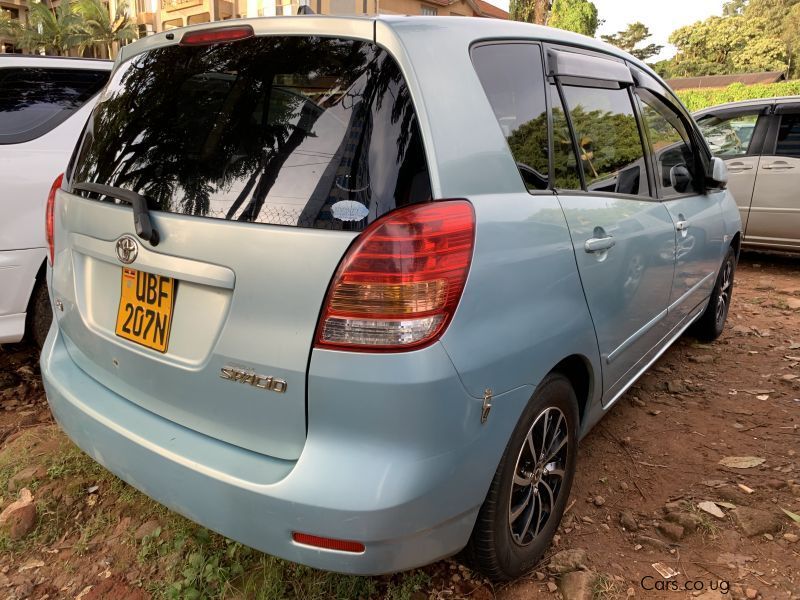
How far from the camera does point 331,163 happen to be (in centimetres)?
147

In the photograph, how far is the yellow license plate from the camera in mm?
1647

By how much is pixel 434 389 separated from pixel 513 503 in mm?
704

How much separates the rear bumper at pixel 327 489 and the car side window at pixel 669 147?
1896mm

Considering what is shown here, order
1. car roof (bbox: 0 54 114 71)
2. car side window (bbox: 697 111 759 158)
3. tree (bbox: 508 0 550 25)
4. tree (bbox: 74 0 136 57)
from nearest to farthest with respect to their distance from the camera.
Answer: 1. car roof (bbox: 0 54 114 71)
2. car side window (bbox: 697 111 759 158)
3. tree (bbox: 508 0 550 25)
4. tree (bbox: 74 0 136 57)

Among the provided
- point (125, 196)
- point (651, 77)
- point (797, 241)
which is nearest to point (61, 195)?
point (125, 196)

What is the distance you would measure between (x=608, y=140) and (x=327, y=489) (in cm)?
184

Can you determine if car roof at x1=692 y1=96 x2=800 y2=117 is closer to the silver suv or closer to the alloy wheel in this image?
Answer: the silver suv

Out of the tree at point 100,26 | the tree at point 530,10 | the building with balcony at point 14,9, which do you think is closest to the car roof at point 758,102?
the tree at point 530,10

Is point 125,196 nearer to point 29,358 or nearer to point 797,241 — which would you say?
point 29,358

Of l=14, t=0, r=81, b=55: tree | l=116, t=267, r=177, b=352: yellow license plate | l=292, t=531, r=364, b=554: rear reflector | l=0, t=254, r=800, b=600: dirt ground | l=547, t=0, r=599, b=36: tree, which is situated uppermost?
l=547, t=0, r=599, b=36: tree

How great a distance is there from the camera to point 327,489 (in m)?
1.42

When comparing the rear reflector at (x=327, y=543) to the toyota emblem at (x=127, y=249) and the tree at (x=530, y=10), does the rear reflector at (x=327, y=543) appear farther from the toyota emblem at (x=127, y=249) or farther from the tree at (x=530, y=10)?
the tree at (x=530, y=10)

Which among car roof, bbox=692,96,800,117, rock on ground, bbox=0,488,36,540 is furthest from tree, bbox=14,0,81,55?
rock on ground, bbox=0,488,36,540

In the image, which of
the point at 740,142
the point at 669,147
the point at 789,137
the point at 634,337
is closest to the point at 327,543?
the point at 634,337
